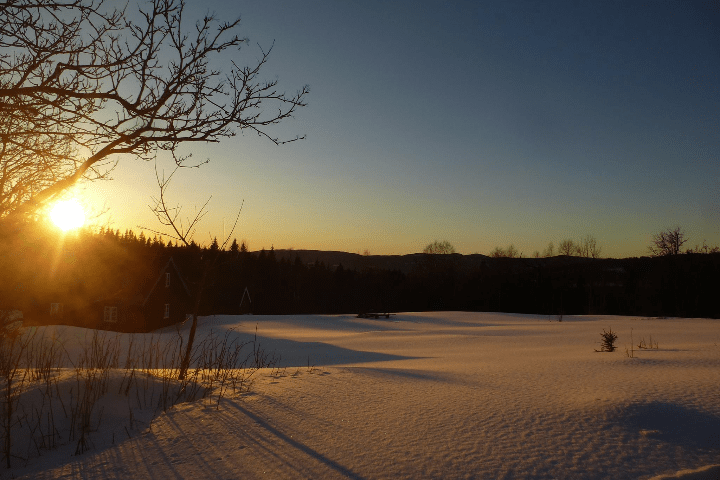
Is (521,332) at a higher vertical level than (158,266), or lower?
lower

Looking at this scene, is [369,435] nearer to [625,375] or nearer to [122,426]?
[122,426]

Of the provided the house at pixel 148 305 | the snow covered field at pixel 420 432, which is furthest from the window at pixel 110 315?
the snow covered field at pixel 420 432

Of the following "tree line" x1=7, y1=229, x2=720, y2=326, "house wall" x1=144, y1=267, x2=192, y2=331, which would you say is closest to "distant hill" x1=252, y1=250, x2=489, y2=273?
"tree line" x1=7, y1=229, x2=720, y2=326

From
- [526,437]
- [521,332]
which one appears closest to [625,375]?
[526,437]

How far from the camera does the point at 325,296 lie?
2525 inches

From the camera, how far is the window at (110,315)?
89.5ft

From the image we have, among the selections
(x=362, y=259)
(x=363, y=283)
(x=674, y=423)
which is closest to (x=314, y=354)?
(x=674, y=423)

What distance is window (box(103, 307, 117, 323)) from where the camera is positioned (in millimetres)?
27281

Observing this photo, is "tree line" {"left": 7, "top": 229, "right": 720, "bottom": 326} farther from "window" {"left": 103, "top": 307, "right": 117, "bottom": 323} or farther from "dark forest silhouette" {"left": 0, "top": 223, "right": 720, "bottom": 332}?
"window" {"left": 103, "top": 307, "right": 117, "bottom": 323}

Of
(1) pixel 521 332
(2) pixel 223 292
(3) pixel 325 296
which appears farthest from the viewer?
(3) pixel 325 296

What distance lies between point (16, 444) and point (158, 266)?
27.8 m

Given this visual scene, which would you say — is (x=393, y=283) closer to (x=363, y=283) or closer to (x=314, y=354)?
(x=363, y=283)

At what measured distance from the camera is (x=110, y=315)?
27.3 metres

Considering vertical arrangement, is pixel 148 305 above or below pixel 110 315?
above
